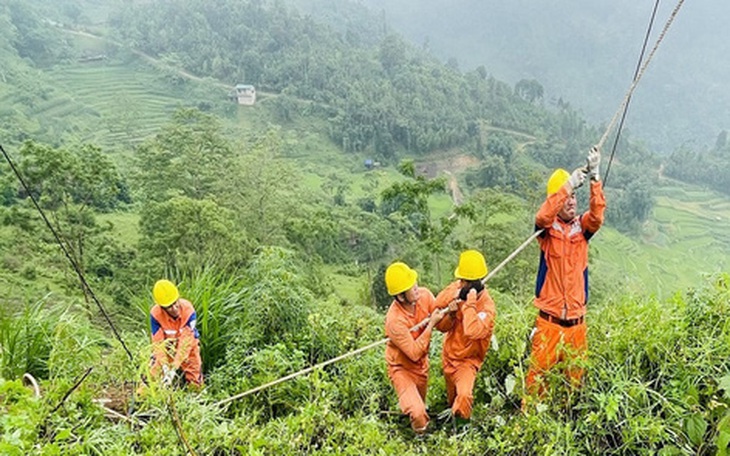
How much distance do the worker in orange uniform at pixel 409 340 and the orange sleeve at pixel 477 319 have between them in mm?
206

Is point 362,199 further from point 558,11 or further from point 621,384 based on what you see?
point 558,11

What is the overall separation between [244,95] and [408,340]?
84901 mm

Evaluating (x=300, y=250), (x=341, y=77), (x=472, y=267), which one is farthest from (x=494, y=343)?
(x=341, y=77)

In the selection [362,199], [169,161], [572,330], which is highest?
[572,330]

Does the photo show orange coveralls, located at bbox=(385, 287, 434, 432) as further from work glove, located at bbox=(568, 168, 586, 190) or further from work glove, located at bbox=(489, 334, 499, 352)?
work glove, located at bbox=(568, 168, 586, 190)

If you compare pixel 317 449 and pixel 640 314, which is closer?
pixel 317 449

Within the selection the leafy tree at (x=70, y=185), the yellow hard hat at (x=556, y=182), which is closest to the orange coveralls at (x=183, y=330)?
the yellow hard hat at (x=556, y=182)

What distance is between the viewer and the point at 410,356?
13.8 feet

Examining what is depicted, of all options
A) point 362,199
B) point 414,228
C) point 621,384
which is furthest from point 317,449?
point 362,199

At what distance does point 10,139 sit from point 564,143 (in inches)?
2638

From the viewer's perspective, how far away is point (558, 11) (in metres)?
170

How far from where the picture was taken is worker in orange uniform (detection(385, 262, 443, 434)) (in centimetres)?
418

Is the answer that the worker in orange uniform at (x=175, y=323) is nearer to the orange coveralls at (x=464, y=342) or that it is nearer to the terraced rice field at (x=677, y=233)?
the orange coveralls at (x=464, y=342)

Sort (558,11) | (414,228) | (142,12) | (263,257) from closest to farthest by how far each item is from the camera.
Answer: (263,257) → (414,228) → (142,12) → (558,11)
